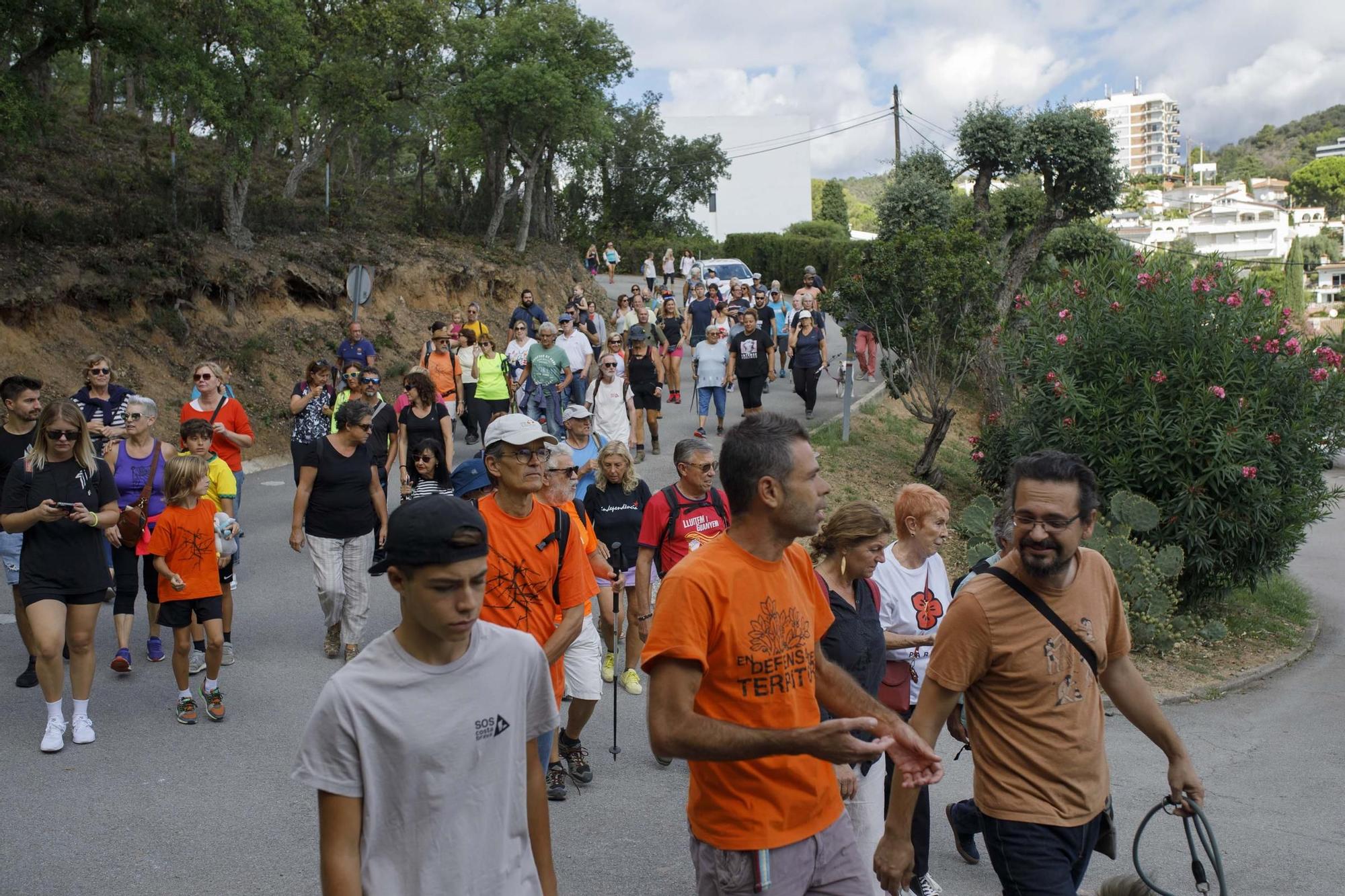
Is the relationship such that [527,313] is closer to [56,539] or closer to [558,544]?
[56,539]

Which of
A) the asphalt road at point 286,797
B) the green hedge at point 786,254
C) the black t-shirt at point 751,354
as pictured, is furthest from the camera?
the green hedge at point 786,254

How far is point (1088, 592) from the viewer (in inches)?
147

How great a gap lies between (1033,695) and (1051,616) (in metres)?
0.24

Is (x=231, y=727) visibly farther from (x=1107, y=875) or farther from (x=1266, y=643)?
(x=1266, y=643)

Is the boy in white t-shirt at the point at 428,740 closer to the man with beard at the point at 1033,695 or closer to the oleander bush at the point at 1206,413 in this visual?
the man with beard at the point at 1033,695

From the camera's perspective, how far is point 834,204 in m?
74.8

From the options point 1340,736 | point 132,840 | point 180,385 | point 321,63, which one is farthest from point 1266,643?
point 321,63

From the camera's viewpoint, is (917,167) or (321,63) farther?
(917,167)

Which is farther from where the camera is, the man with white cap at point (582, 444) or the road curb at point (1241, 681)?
the road curb at point (1241, 681)

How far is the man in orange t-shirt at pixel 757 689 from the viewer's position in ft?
10.1

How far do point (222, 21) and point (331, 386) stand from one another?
35.0ft

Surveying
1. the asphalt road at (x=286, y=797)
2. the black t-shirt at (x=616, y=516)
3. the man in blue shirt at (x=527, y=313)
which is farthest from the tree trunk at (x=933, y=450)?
the black t-shirt at (x=616, y=516)

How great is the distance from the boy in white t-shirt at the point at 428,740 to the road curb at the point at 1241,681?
744 cm

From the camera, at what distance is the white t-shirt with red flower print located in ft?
17.6
